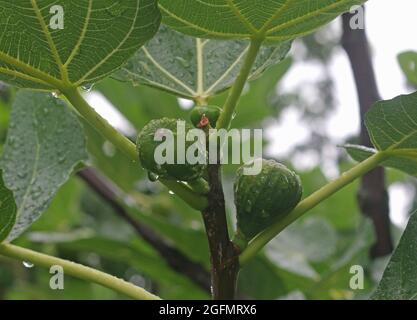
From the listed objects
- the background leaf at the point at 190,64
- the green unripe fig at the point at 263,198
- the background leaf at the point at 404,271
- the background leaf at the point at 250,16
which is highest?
the background leaf at the point at 190,64

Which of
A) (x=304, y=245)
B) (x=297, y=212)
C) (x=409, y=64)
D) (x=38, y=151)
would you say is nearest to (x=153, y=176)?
(x=297, y=212)

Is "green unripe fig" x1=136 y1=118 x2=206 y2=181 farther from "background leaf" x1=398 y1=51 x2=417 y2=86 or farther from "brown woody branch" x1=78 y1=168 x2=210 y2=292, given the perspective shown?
"brown woody branch" x1=78 y1=168 x2=210 y2=292

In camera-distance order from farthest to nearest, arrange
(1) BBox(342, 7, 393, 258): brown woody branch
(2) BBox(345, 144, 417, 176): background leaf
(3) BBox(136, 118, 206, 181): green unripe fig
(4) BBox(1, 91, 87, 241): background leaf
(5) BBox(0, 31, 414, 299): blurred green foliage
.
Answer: (5) BBox(0, 31, 414, 299): blurred green foliage, (1) BBox(342, 7, 393, 258): brown woody branch, (4) BBox(1, 91, 87, 241): background leaf, (2) BBox(345, 144, 417, 176): background leaf, (3) BBox(136, 118, 206, 181): green unripe fig

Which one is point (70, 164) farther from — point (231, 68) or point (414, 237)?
point (414, 237)

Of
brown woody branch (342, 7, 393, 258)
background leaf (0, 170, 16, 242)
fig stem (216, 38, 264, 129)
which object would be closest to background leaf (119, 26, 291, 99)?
fig stem (216, 38, 264, 129)

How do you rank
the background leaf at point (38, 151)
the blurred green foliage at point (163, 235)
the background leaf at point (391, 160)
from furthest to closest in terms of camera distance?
1. the blurred green foliage at point (163, 235)
2. the background leaf at point (38, 151)
3. the background leaf at point (391, 160)

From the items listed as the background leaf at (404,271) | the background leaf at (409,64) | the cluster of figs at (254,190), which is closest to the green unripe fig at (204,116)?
Answer: the cluster of figs at (254,190)

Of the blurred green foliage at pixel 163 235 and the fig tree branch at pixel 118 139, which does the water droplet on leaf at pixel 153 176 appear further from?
the blurred green foliage at pixel 163 235
